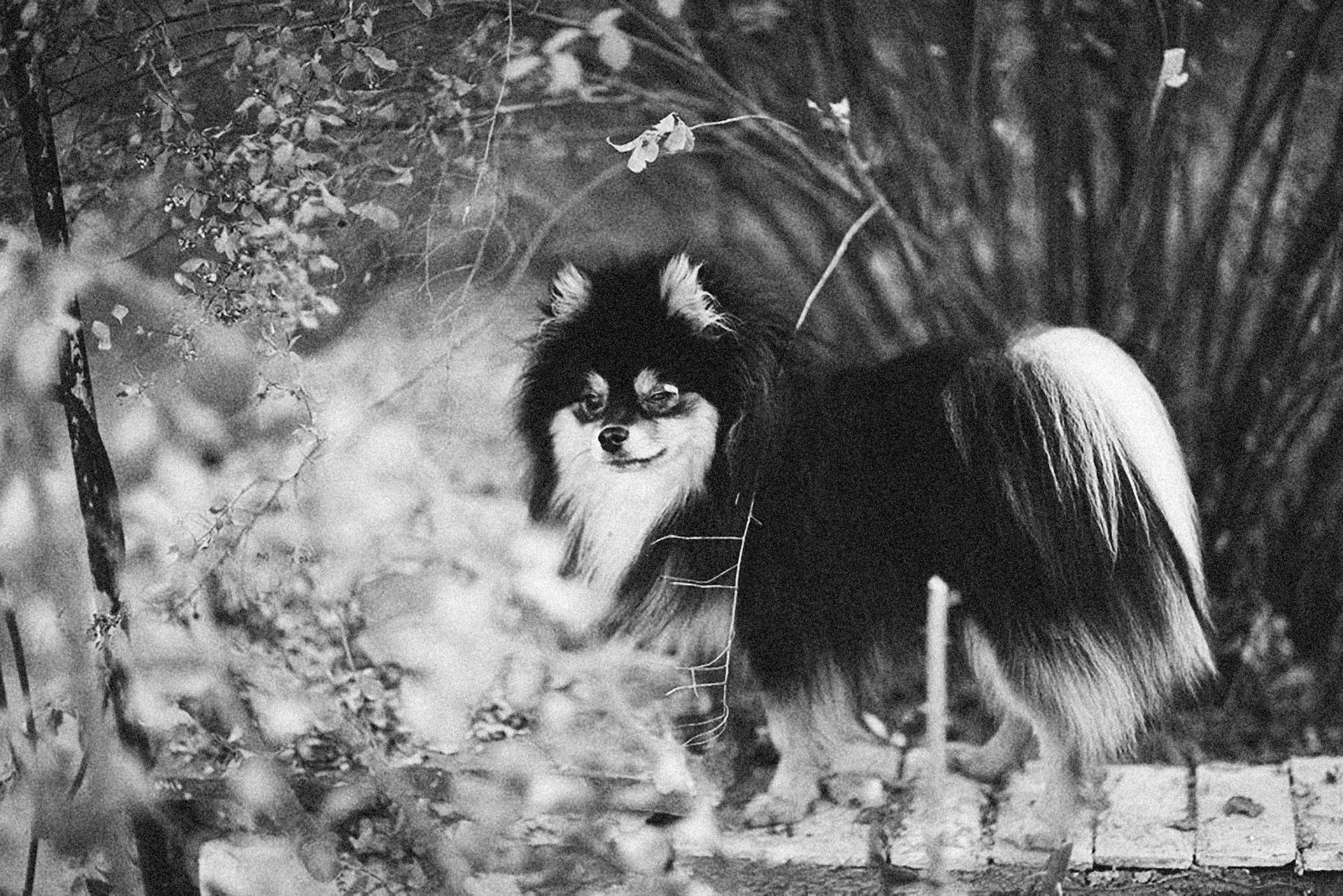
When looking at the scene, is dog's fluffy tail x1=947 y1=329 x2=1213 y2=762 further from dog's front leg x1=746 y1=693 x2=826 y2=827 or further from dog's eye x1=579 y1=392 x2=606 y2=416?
dog's eye x1=579 y1=392 x2=606 y2=416

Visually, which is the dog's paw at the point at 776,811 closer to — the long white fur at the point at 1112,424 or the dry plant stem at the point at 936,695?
the long white fur at the point at 1112,424

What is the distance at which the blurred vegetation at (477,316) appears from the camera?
2977 mm

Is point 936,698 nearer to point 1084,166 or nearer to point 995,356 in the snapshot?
point 995,356

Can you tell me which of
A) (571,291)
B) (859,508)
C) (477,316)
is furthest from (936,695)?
(477,316)

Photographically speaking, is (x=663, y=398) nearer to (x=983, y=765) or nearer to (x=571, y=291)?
(x=571, y=291)

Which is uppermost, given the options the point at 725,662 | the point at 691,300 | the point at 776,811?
the point at 691,300

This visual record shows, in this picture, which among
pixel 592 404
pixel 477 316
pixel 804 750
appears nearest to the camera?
pixel 592 404

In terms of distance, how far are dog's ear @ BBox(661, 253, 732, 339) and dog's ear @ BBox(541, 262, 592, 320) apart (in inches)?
7.0

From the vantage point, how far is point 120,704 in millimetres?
2953

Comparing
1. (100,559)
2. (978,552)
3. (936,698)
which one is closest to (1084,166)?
(978,552)

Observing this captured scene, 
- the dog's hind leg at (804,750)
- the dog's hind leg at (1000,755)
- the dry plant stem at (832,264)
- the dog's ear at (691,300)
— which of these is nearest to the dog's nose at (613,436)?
the dog's ear at (691,300)

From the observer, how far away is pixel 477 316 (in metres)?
3.77

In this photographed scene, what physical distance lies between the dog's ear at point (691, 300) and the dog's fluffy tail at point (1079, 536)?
20.2 inches

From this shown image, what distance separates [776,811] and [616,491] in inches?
31.2
